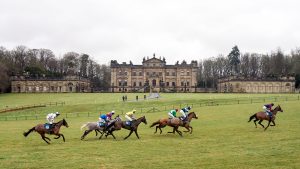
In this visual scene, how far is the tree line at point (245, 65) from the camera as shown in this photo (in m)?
118

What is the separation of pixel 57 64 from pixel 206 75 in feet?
176

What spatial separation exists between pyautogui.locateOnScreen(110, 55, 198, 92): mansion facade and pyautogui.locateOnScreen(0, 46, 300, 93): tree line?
594 centimetres

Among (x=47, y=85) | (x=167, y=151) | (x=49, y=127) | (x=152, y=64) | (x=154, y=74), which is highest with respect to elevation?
(x=152, y=64)

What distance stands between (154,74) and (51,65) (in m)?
37.2

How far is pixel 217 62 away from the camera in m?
134

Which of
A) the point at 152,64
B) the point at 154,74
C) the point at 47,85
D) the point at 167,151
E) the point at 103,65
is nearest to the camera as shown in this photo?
the point at 167,151

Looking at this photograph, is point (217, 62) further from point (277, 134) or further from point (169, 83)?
point (277, 134)

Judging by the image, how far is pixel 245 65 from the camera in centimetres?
13012

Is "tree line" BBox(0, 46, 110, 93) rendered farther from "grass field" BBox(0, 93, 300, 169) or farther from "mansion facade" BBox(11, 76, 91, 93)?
"grass field" BBox(0, 93, 300, 169)

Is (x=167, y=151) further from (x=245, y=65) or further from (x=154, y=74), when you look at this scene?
(x=245, y=65)

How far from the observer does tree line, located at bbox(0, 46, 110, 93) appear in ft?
363

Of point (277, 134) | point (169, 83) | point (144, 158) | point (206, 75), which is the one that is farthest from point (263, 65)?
point (144, 158)

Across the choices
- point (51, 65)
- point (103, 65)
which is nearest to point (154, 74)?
point (103, 65)

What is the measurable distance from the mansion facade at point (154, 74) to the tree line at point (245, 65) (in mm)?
7547
